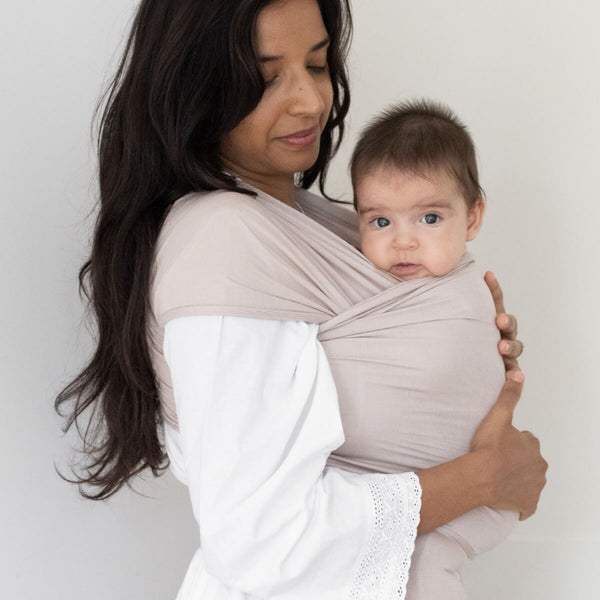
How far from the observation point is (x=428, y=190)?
155 centimetres

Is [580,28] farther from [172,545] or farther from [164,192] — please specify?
[172,545]

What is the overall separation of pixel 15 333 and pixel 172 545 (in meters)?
0.72

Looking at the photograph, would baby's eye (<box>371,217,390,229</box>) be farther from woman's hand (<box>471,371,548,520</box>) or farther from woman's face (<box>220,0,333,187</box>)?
woman's hand (<box>471,371,548,520</box>)

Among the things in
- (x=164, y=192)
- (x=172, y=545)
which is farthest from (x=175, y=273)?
(x=172, y=545)

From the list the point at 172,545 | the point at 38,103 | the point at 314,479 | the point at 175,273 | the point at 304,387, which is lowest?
the point at 172,545

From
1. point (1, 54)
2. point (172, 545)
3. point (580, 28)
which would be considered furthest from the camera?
point (580, 28)

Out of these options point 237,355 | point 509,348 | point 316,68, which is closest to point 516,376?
point 509,348

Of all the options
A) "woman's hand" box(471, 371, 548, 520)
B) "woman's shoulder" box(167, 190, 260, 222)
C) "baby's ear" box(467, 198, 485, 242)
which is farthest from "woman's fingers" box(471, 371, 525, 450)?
"woman's shoulder" box(167, 190, 260, 222)

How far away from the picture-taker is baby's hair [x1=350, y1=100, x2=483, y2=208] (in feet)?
5.10

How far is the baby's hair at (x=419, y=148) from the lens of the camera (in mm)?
1555

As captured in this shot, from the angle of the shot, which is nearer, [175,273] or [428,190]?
[175,273]

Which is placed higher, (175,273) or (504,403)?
(175,273)

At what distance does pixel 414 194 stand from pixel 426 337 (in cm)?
27

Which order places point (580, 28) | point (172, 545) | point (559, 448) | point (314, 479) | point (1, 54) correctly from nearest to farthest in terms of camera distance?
point (314, 479)
point (1, 54)
point (172, 545)
point (580, 28)
point (559, 448)
